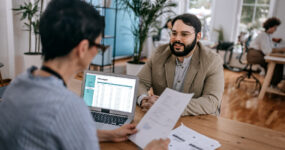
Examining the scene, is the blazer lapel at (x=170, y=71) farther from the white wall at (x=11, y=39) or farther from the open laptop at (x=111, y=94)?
the white wall at (x=11, y=39)

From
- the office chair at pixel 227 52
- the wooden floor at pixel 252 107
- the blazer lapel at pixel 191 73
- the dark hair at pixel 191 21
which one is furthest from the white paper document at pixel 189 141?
the office chair at pixel 227 52

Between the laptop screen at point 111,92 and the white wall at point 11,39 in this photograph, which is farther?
the white wall at point 11,39

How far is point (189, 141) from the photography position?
1087mm

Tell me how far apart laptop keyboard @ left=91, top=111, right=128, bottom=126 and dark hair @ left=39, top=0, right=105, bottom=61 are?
0.61m

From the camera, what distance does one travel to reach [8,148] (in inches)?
24.9

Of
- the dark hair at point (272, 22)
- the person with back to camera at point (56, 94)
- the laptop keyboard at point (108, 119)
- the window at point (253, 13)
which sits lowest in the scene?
the laptop keyboard at point (108, 119)

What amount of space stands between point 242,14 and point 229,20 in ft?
1.29

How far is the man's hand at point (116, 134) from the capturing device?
1.04 meters

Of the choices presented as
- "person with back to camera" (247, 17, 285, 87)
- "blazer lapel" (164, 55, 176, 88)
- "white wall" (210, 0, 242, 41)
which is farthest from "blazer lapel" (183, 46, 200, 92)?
"white wall" (210, 0, 242, 41)

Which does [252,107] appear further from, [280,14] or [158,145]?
[158,145]

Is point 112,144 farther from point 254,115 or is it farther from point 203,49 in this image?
point 254,115

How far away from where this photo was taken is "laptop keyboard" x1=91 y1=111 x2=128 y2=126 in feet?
4.02

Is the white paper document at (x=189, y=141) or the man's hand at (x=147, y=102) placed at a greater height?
the man's hand at (x=147, y=102)

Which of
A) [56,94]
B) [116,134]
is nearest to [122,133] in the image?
[116,134]
